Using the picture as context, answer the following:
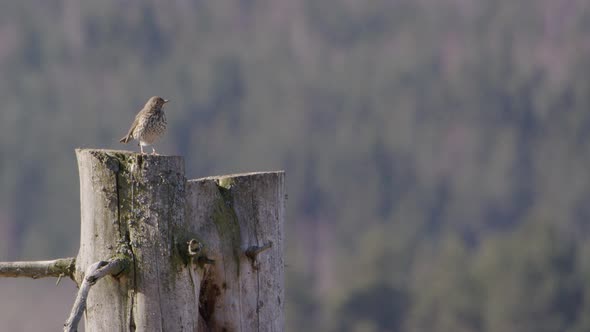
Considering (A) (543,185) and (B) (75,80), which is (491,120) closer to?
(A) (543,185)

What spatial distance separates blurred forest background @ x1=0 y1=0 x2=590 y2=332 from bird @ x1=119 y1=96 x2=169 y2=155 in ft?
205

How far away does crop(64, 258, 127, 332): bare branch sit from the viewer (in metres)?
4.75

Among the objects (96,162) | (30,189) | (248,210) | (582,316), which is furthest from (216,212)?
(30,189)

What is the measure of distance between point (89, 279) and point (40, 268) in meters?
A: 0.55

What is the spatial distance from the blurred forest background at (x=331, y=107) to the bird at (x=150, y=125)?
62632 mm

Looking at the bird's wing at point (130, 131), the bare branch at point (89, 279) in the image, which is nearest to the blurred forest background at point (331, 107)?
the bird's wing at point (130, 131)

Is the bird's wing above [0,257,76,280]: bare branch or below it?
above

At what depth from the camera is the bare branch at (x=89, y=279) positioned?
475 centimetres

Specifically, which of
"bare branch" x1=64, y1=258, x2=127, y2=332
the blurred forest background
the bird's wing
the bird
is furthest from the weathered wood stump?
the blurred forest background

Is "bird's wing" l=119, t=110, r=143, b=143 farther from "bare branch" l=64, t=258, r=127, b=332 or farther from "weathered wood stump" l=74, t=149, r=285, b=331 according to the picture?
"bare branch" l=64, t=258, r=127, b=332

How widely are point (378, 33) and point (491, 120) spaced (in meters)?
14.3

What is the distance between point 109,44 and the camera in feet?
331

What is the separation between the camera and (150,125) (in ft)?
26.3

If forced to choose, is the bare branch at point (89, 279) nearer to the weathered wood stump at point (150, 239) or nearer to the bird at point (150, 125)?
the weathered wood stump at point (150, 239)
